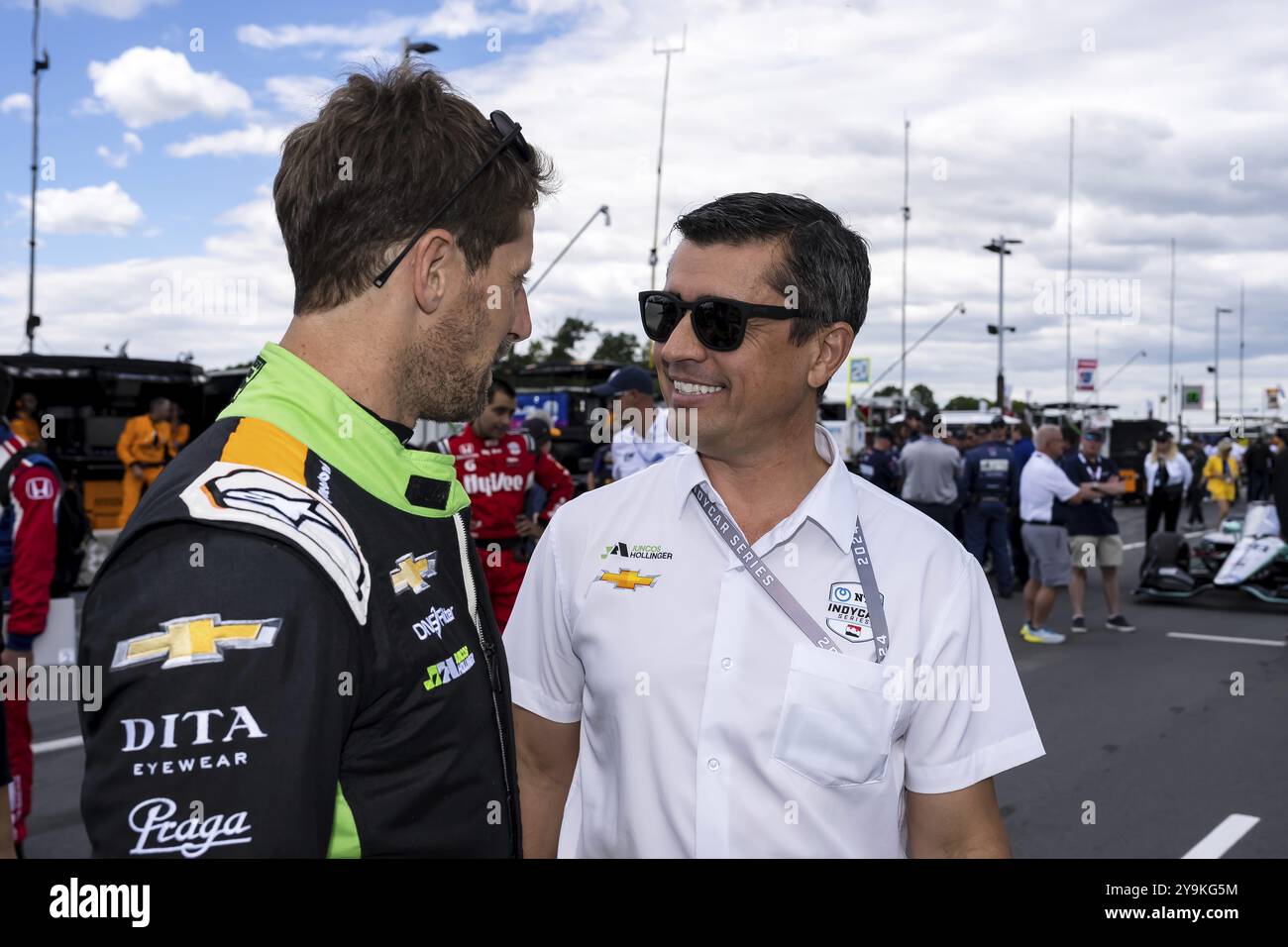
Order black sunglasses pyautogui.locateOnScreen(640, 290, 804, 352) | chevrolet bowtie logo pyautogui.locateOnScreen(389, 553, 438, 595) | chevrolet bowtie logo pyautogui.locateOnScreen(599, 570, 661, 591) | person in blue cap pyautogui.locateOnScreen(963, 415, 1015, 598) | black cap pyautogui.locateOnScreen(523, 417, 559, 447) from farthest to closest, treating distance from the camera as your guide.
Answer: person in blue cap pyautogui.locateOnScreen(963, 415, 1015, 598) < black cap pyautogui.locateOnScreen(523, 417, 559, 447) < black sunglasses pyautogui.locateOnScreen(640, 290, 804, 352) < chevrolet bowtie logo pyautogui.locateOnScreen(599, 570, 661, 591) < chevrolet bowtie logo pyautogui.locateOnScreen(389, 553, 438, 595)

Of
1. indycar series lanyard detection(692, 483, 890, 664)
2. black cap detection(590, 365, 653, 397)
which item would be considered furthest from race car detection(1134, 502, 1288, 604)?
indycar series lanyard detection(692, 483, 890, 664)

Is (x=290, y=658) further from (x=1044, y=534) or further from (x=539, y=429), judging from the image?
(x=1044, y=534)

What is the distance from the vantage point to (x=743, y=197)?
224 cm

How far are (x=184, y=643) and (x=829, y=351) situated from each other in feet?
5.02

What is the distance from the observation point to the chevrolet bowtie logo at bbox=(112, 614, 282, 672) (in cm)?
118

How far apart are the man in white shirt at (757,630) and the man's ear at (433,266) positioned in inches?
26.5

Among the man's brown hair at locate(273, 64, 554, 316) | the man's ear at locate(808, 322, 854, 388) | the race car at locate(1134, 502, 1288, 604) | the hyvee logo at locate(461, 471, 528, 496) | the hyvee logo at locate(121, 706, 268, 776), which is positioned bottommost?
the race car at locate(1134, 502, 1288, 604)

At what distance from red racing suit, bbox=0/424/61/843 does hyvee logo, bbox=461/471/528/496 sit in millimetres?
2775

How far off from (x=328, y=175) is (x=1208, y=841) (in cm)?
511

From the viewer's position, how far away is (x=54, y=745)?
651 cm

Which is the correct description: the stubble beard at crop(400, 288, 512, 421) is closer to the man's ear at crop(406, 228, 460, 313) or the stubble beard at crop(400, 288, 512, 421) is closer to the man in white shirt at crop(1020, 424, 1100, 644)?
the man's ear at crop(406, 228, 460, 313)

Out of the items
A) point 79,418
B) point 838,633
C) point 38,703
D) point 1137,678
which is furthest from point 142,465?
point 838,633

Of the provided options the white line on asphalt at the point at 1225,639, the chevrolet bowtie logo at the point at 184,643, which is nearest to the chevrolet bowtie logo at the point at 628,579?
the chevrolet bowtie logo at the point at 184,643

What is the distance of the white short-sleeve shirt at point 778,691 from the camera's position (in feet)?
6.35
